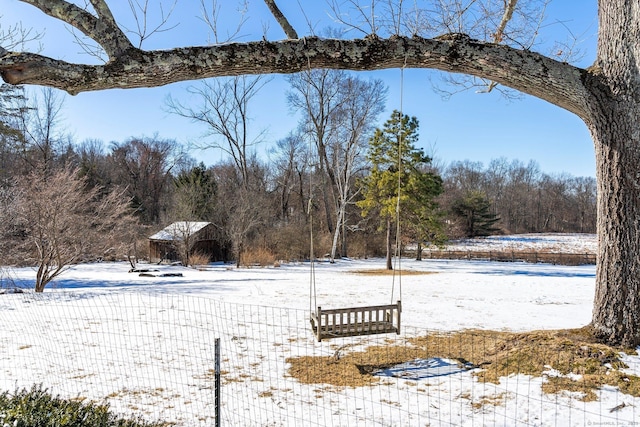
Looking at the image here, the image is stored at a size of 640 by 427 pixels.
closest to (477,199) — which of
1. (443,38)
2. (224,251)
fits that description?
(224,251)

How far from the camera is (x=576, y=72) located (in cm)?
426

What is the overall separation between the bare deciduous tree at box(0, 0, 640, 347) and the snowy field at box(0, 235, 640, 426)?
101 centimetres

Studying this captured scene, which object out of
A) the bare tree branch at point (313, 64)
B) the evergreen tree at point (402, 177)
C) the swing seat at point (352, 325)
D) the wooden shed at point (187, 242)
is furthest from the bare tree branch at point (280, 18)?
the wooden shed at point (187, 242)

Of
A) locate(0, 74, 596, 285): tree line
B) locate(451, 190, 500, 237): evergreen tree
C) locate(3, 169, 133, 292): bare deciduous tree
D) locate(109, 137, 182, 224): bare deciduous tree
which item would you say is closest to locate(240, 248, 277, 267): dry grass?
locate(0, 74, 596, 285): tree line

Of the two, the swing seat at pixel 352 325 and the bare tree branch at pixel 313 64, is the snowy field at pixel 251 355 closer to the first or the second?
the swing seat at pixel 352 325

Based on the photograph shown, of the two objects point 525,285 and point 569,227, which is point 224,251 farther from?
point 569,227

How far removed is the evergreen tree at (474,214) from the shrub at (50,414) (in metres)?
37.3

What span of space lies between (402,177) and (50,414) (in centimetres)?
1824

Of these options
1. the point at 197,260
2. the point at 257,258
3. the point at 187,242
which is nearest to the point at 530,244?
the point at 257,258

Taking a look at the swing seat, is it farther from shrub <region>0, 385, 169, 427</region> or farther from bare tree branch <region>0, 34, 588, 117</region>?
bare tree branch <region>0, 34, 588, 117</region>

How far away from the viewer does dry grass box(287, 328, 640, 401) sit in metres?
3.99

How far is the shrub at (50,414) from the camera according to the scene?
306 cm

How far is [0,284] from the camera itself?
489 inches

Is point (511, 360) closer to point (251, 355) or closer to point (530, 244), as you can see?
point (251, 355)
